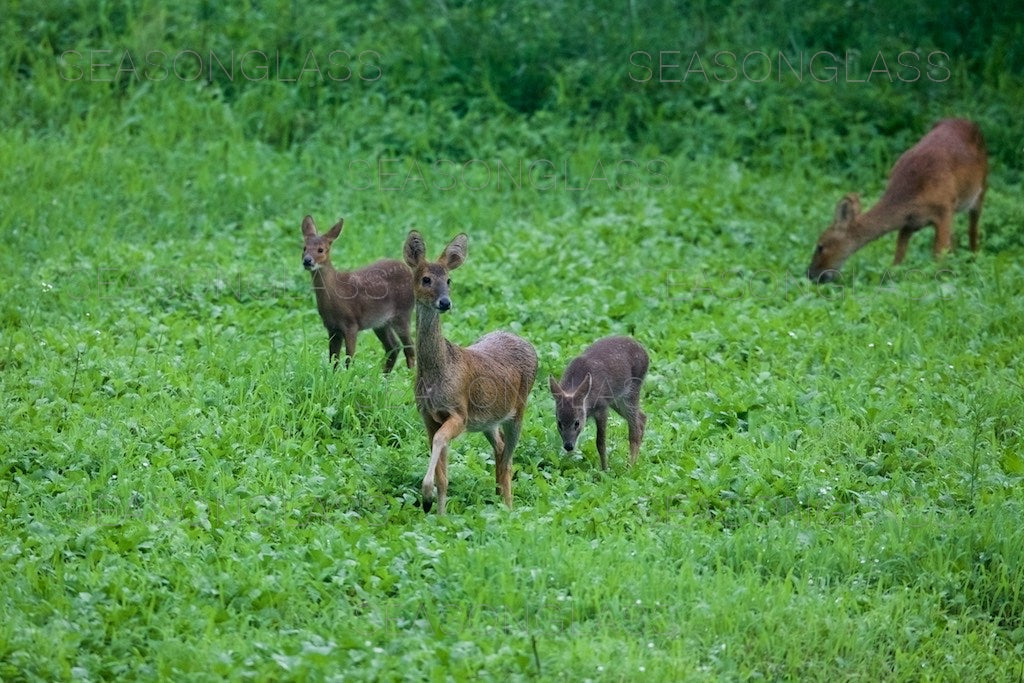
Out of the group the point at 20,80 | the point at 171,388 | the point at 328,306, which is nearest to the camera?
the point at 171,388

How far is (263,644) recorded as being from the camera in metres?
5.88

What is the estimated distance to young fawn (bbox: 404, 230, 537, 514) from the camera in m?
7.52

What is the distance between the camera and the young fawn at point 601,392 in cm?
816

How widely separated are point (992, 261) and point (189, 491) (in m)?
7.41

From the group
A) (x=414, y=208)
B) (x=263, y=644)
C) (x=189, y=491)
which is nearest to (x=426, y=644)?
(x=263, y=644)

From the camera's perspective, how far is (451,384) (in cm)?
753

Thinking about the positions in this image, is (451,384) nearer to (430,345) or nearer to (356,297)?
(430,345)

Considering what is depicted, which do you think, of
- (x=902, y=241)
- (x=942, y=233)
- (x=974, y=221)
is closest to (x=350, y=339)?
(x=902, y=241)

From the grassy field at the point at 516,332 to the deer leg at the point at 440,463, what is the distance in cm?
15

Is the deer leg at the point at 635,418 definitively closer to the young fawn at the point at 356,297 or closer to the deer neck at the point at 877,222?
the young fawn at the point at 356,297

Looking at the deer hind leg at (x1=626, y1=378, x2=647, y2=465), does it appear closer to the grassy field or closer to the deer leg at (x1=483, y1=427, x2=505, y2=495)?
the grassy field

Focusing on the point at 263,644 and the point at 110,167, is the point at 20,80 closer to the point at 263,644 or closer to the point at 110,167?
the point at 110,167

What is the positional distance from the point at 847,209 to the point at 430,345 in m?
5.90

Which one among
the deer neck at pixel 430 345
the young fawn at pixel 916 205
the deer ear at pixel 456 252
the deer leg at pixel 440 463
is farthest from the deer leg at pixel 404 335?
the young fawn at pixel 916 205
